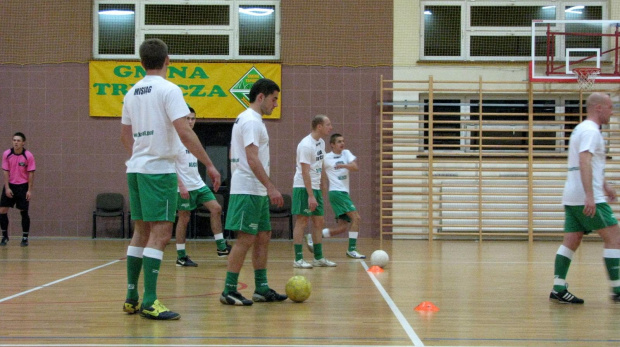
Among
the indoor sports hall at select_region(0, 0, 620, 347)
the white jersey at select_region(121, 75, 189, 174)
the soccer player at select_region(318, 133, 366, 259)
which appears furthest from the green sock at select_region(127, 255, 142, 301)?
the indoor sports hall at select_region(0, 0, 620, 347)

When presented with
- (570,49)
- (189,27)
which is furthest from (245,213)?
(570,49)

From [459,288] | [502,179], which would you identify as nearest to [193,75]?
[502,179]

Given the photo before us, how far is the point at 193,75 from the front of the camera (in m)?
14.1

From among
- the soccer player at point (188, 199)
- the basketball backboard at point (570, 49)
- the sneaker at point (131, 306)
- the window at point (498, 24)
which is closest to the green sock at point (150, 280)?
the sneaker at point (131, 306)

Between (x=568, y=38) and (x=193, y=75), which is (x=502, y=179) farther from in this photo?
(x=193, y=75)

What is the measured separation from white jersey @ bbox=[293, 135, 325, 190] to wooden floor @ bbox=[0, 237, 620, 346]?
1.08 meters

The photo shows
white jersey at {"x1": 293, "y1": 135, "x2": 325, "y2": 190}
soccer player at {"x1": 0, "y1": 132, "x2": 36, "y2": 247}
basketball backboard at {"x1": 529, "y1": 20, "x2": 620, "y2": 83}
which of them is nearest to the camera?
white jersey at {"x1": 293, "y1": 135, "x2": 325, "y2": 190}

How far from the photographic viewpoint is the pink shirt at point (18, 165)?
38.7ft

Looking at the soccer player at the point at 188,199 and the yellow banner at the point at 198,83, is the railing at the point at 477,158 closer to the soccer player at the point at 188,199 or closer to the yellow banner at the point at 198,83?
the yellow banner at the point at 198,83

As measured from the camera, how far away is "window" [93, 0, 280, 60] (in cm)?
1425

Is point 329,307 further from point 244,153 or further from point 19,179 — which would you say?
point 19,179

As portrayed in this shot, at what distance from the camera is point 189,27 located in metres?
14.3

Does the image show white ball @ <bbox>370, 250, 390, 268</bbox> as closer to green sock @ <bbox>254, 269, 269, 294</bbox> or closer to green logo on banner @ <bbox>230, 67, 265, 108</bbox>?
green sock @ <bbox>254, 269, 269, 294</bbox>

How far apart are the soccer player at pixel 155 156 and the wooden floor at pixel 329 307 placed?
41cm
